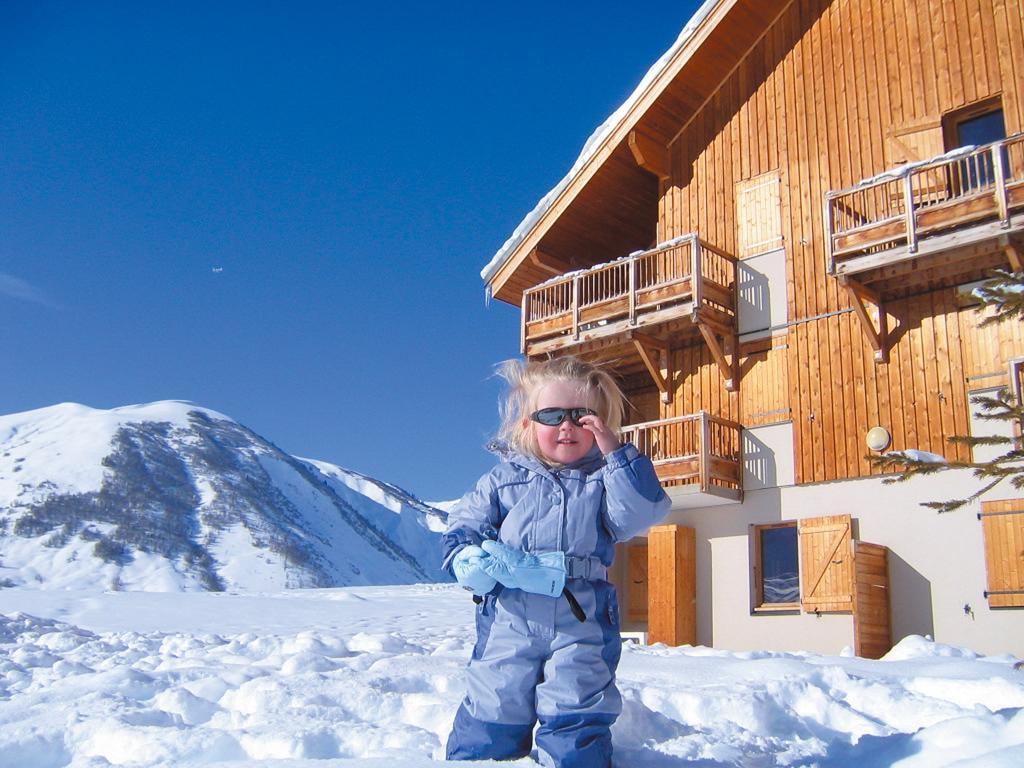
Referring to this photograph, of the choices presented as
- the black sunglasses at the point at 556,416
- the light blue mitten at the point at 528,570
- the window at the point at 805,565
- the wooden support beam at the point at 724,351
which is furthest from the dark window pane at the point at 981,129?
the light blue mitten at the point at 528,570

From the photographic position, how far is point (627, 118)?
53.1ft

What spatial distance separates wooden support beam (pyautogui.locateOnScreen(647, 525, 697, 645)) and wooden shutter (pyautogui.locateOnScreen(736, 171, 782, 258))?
493cm

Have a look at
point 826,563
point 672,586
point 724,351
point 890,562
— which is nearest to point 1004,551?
point 890,562

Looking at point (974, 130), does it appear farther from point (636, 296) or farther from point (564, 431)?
point (564, 431)

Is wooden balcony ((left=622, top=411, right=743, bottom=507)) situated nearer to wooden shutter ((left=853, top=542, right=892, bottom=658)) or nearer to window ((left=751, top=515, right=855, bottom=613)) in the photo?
window ((left=751, top=515, right=855, bottom=613))

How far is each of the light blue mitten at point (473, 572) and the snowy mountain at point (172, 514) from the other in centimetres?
7640

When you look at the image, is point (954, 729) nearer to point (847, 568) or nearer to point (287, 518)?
point (847, 568)

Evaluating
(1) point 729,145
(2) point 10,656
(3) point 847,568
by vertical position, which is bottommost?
(2) point 10,656

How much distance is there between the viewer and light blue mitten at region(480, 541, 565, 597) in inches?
126

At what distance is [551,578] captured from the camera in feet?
10.5

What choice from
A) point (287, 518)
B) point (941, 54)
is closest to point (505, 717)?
point (941, 54)

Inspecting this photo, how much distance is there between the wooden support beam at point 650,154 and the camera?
16389 mm

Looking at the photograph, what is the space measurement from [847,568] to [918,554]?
0.95m

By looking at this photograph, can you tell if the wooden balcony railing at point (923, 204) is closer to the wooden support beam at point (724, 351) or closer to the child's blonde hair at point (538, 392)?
the wooden support beam at point (724, 351)
